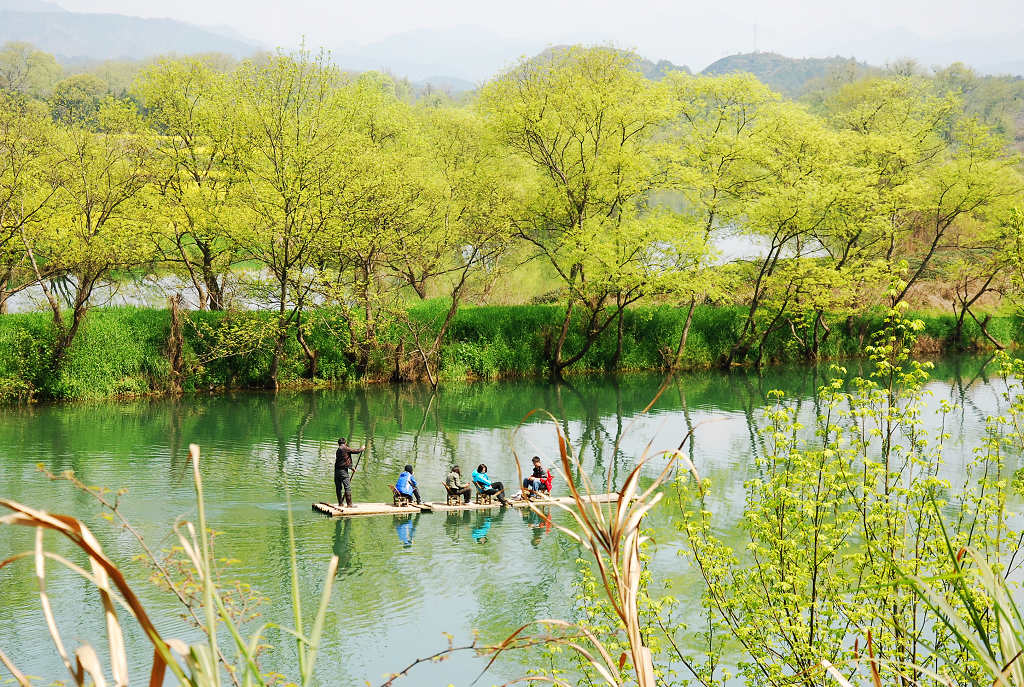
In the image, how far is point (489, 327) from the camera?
42094 mm

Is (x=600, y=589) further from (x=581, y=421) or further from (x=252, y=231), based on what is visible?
(x=252, y=231)

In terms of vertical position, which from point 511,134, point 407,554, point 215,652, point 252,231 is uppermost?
point 511,134

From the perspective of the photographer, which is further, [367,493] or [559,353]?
[559,353]

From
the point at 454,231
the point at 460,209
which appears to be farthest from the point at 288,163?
the point at 460,209

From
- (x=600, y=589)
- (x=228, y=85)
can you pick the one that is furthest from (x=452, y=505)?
(x=228, y=85)

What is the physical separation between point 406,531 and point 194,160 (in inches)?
945

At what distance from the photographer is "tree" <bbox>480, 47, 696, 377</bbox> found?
3769 centimetres

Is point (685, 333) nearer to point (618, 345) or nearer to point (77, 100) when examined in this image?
point (618, 345)

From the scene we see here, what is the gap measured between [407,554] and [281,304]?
67.4ft

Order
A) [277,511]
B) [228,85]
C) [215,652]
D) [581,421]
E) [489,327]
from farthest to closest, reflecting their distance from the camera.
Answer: [489,327], [228,85], [581,421], [277,511], [215,652]

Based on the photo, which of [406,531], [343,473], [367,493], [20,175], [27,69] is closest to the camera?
[406,531]

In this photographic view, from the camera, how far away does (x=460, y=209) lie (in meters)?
38.7

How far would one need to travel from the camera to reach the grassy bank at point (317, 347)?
108 feet

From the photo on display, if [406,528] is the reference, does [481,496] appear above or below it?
above
